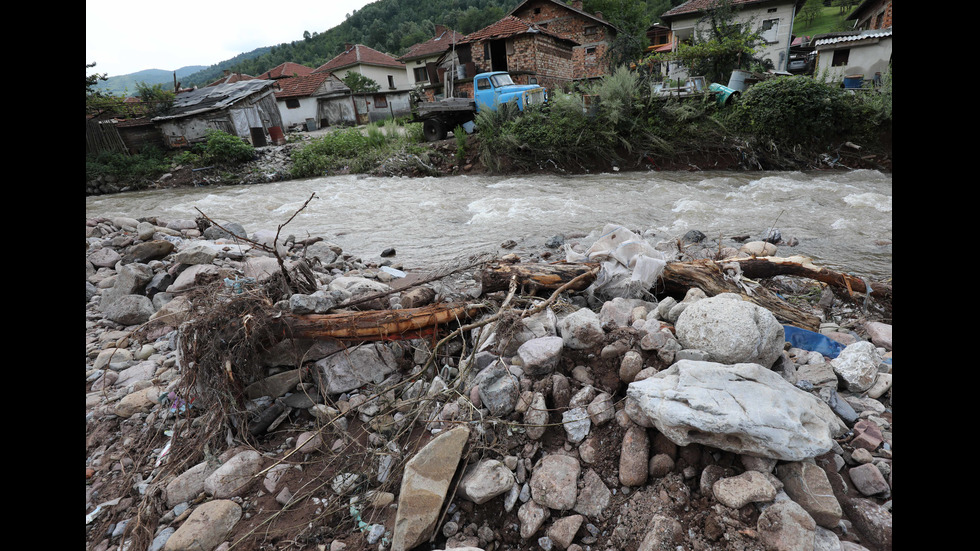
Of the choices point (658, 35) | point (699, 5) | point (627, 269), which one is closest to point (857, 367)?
point (627, 269)

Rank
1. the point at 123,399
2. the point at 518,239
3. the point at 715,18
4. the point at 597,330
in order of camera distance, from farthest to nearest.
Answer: the point at 715,18
the point at 518,239
the point at 123,399
the point at 597,330

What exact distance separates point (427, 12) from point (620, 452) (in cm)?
7660

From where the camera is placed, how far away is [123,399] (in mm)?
2750

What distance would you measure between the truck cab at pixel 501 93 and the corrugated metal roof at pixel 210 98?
12164 millimetres

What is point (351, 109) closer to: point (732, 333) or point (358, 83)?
point (358, 83)

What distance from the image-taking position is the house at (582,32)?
24609mm

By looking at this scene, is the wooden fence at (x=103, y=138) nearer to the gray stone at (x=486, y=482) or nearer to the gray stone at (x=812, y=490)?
the gray stone at (x=486, y=482)

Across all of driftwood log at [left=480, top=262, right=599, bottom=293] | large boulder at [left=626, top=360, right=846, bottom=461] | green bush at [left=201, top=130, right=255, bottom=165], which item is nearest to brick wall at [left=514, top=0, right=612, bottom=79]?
green bush at [left=201, top=130, right=255, bottom=165]

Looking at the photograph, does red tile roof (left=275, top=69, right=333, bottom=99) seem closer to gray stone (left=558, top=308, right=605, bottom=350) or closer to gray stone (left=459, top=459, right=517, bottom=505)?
gray stone (left=558, top=308, right=605, bottom=350)

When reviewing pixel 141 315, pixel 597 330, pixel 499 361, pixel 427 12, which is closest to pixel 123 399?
pixel 141 315

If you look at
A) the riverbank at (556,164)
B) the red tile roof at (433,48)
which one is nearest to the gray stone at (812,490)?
the riverbank at (556,164)

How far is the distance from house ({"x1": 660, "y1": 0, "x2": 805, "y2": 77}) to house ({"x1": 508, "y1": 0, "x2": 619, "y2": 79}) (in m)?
3.52

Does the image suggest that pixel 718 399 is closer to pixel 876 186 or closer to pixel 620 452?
pixel 620 452

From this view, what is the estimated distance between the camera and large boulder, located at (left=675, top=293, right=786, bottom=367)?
6.66ft
